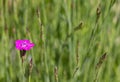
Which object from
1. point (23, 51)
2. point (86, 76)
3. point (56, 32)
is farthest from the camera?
point (56, 32)

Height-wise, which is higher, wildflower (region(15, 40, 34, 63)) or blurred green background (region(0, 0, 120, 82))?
wildflower (region(15, 40, 34, 63))

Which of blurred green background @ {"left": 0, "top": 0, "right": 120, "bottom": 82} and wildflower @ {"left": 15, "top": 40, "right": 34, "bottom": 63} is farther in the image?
blurred green background @ {"left": 0, "top": 0, "right": 120, "bottom": 82}

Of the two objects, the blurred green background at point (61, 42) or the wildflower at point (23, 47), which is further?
the blurred green background at point (61, 42)

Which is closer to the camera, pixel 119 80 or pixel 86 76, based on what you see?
pixel 86 76

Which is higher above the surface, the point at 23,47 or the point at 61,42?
the point at 23,47

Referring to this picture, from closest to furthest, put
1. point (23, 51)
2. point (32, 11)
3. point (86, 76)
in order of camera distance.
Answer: point (23, 51), point (86, 76), point (32, 11)

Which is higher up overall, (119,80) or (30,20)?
(30,20)

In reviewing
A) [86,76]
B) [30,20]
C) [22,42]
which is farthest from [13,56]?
[22,42]

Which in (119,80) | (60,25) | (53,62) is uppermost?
(60,25)

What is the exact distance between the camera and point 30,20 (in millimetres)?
1675

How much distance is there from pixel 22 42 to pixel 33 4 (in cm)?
75

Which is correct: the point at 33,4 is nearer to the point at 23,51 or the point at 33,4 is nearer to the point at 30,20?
the point at 30,20

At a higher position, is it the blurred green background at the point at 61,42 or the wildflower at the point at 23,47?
the wildflower at the point at 23,47

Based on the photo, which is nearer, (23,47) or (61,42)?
(23,47)
